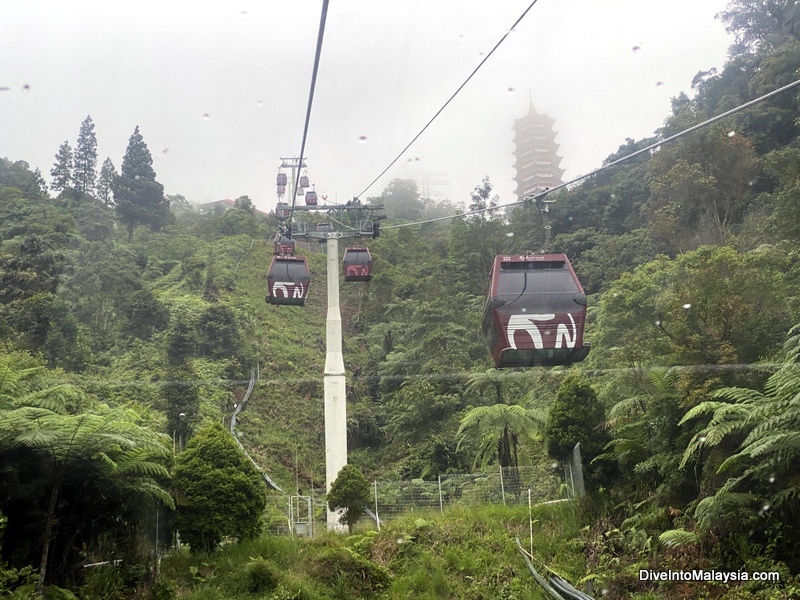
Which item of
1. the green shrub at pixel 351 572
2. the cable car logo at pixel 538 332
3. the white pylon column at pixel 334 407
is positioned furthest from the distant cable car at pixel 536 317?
the white pylon column at pixel 334 407

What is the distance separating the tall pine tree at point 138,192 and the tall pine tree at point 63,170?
266 cm

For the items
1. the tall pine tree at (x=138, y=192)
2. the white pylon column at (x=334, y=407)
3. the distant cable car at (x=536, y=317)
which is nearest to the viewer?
the distant cable car at (x=536, y=317)

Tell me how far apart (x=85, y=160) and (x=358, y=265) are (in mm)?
27263

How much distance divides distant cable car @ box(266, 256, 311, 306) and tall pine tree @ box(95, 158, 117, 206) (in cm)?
2475

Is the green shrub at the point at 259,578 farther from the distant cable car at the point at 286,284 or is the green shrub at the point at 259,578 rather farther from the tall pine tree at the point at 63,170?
the tall pine tree at the point at 63,170

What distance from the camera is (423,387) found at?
14.7m

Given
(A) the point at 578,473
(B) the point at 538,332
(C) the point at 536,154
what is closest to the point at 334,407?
(A) the point at 578,473

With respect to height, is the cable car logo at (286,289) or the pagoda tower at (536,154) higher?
the pagoda tower at (536,154)

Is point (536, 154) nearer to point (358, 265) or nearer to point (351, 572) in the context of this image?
point (358, 265)

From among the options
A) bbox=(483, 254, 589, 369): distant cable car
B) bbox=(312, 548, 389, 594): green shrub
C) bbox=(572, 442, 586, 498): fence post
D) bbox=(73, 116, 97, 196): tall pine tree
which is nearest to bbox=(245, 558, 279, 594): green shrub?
bbox=(312, 548, 389, 594): green shrub

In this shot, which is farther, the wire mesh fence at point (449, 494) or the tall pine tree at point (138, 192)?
the tall pine tree at point (138, 192)

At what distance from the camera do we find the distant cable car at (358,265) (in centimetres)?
1326

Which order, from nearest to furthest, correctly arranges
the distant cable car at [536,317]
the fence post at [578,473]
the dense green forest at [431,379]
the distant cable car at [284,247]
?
the dense green forest at [431,379]
the distant cable car at [536,317]
the fence post at [578,473]
the distant cable car at [284,247]

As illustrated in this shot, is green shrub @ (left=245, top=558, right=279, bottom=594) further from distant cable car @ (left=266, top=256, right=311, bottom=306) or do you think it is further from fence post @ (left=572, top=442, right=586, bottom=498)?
distant cable car @ (left=266, top=256, right=311, bottom=306)
